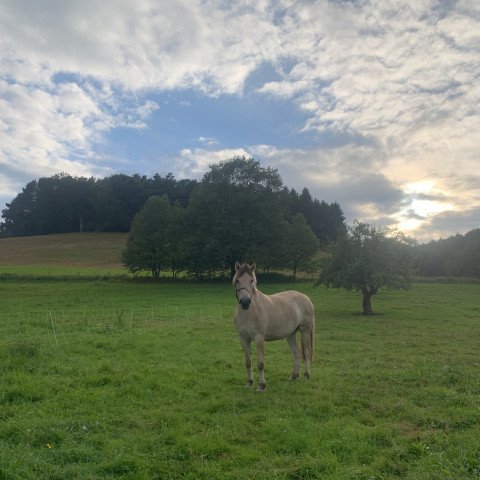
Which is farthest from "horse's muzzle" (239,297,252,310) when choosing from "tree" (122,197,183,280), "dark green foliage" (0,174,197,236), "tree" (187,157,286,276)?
"dark green foliage" (0,174,197,236)

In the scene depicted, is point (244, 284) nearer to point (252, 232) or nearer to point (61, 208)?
point (252, 232)

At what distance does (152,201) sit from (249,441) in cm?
5322

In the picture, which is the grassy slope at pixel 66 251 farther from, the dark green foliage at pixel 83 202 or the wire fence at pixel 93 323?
the wire fence at pixel 93 323

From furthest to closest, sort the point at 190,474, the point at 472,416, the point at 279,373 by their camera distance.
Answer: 1. the point at 279,373
2. the point at 472,416
3. the point at 190,474

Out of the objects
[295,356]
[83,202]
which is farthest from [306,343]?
[83,202]

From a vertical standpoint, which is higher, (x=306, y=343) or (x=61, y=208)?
(x=61, y=208)

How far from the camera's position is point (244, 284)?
9086 mm

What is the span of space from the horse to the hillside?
2227 inches

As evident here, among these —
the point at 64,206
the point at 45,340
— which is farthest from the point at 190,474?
the point at 64,206

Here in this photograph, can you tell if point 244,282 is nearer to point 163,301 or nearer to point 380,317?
point 380,317

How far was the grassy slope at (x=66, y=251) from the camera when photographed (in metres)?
67.5

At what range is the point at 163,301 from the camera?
108 ft

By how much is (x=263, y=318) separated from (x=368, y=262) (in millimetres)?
20172

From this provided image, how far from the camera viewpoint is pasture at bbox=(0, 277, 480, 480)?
5512 millimetres
